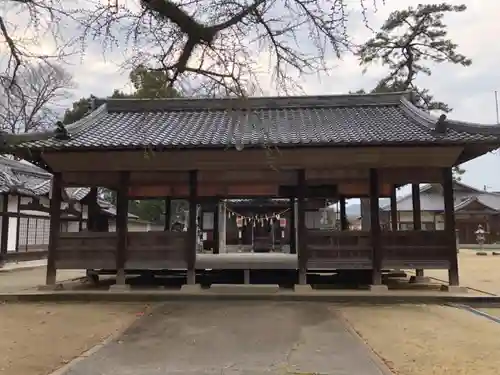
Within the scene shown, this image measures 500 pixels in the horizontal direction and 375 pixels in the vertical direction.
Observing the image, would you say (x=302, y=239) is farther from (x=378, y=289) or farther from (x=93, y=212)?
(x=93, y=212)

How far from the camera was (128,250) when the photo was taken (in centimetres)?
1154

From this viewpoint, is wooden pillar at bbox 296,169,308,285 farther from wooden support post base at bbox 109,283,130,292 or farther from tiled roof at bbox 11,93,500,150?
wooden support post base at bbox 109,283,130,292

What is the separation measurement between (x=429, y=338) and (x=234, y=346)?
3.05 m

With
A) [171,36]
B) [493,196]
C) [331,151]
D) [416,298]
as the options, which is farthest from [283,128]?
[493,196]

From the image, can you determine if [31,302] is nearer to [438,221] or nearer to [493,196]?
[438,221]

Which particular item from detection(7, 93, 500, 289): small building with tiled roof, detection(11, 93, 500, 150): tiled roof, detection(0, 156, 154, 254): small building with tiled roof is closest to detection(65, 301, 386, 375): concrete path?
detection(7, 93, 500, 289): small building with tiled roof

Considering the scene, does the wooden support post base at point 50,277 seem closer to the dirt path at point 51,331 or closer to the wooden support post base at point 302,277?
the dirt path at point 51,331

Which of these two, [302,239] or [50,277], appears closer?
[302,239]

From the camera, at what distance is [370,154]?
11.2 meters

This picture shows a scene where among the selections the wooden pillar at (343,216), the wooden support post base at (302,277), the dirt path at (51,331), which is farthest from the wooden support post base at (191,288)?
the wooden pillar at (343,216)

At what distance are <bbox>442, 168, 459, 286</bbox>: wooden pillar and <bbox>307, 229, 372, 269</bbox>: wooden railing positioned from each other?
1911 mm

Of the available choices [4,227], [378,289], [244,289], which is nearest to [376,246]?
[378,289]

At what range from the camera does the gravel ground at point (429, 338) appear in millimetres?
5641

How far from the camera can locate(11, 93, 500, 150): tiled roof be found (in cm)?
1063
